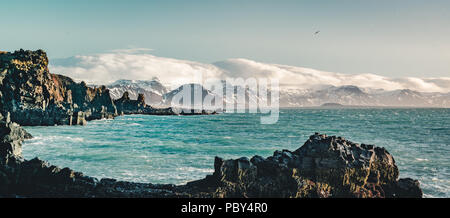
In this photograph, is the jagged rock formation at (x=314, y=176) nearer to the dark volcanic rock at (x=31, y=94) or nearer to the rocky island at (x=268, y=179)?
the rocky island at (x=268, y=179)

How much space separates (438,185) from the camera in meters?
24.6

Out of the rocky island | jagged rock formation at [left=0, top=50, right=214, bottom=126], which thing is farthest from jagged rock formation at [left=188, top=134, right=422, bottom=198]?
jagged rock formation at [left=0, top=50, right=214, bottom=126]

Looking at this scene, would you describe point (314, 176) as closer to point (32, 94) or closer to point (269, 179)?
point (269, 179)

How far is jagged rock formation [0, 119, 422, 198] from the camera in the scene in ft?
64.7

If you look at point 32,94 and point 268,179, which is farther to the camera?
point 32,94

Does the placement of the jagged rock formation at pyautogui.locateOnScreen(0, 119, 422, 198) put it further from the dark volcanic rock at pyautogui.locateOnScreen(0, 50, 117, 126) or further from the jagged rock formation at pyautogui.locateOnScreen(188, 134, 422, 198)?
the dark volcanic rock at pyautogui.locateOnScreen(0, 50, 117, 126)

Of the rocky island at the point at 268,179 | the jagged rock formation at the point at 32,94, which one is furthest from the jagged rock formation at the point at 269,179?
the jagged rock formation at the point at 32,94

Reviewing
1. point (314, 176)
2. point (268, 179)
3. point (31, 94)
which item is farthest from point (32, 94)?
point (314, 176)

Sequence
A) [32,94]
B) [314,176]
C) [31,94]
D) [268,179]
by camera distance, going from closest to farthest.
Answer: [268,179] < [314,176] < [31,94] < [32,94]

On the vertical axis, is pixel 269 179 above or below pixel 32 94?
below

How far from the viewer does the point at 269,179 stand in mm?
20031

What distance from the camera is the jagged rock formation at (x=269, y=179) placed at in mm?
19734
